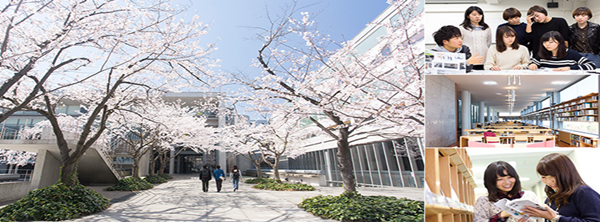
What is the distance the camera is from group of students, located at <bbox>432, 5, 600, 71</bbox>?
1.35 m

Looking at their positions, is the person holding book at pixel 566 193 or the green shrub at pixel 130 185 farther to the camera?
the green shrub at pixel 130 185

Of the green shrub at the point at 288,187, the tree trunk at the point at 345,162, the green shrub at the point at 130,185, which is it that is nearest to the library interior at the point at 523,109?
the tree trunk at the point at 345,162

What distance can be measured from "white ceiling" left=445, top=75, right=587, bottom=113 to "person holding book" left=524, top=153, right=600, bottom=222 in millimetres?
211

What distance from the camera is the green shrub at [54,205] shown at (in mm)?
5762

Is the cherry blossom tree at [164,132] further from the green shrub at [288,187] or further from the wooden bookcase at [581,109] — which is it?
the wooden bookcase at [581,109]

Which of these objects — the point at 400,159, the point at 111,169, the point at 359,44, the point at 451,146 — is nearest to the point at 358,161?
the point at 400,159

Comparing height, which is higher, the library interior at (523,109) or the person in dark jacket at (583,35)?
the person in dark jacket at (583,35)

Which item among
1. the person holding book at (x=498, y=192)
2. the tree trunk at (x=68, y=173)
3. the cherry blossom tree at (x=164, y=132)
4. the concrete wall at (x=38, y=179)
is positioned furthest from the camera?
the cherry blossom tree at (x=164, y=132)

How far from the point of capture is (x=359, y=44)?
6.17 metres

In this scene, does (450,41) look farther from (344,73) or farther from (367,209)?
(367,209)

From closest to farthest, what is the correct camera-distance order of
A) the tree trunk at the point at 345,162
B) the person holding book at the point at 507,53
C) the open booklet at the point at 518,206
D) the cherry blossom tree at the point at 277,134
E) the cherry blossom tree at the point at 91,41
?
the open booklet at the point at 518,206, the person holding book at the point at 507,53, the cherry blossom tree at the point at 91,41, the tree trunk at the point at 345,162, the cherry blossom tree at the point at 277,134

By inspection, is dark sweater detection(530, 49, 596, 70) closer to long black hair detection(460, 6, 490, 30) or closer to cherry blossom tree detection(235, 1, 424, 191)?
long black hair detection(460, 6, 490, 30)

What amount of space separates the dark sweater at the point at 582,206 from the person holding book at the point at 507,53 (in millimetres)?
493

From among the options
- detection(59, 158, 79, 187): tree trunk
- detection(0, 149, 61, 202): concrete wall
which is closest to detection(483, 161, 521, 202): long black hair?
detection(59, 158, 79, 187): tree trunk
